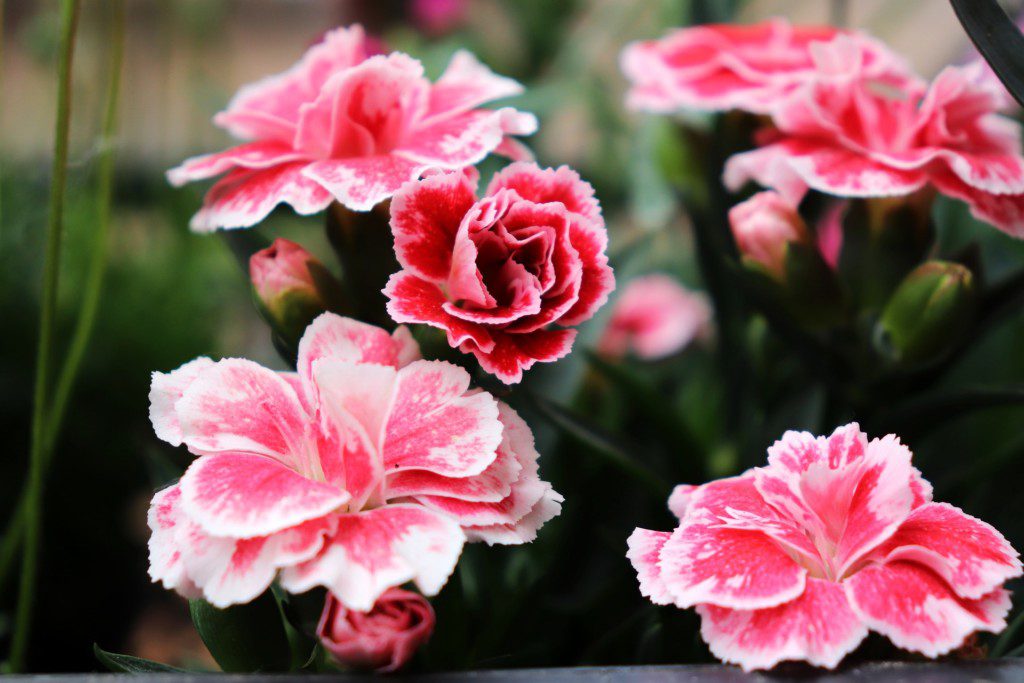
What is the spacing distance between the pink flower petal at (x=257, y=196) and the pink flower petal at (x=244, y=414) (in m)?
0.05

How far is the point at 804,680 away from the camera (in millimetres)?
232

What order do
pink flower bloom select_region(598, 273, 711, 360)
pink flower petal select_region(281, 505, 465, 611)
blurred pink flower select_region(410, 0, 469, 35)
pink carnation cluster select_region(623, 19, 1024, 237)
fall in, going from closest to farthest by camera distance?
pink flower petal select_region(281, 505, 465, 611)
pink carnation cluster select_region(623, 19, 1024, 237)
pink flower bloom select_region(598, 273, 711, 360)
blurred pink flower select_region(410, 0, 469, 35)

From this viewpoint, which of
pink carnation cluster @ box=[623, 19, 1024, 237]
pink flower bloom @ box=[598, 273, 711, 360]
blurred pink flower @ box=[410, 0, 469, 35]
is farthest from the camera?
blurred pink flower @ box=[410, 0, 469, 35]

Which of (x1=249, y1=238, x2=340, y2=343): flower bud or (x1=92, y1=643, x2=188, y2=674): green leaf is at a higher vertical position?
(x1=249, y1=238, x2=340, y2=343): flower bud

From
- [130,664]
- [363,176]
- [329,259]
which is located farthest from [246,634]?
[329,259]

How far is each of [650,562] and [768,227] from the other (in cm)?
16

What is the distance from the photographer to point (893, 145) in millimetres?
343

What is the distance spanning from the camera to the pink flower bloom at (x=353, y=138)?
289 millimetres

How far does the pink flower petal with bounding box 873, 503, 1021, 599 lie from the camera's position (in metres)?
0.24

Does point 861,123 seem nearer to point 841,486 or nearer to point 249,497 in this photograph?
point 841,486

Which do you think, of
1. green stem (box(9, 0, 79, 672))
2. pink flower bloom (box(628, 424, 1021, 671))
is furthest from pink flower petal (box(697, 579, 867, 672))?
green stem (box(9, 0, 79, 672))

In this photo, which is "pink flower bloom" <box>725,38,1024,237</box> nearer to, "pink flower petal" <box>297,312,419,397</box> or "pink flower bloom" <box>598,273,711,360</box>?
"pink flower petal" <box>297,312,419,397</box>

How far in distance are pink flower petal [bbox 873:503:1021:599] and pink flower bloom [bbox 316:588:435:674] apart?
0.42ft

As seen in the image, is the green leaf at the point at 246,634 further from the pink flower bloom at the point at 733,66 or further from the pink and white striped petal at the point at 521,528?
the pink flower bloom at the point at 733,66
